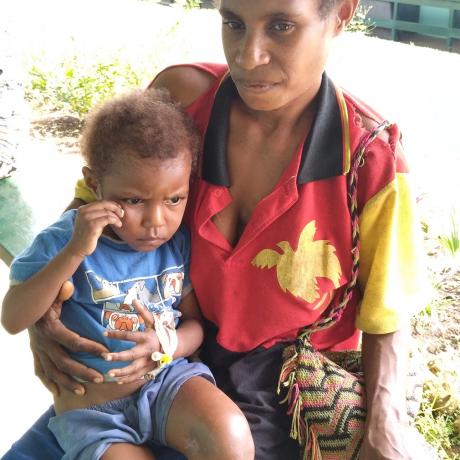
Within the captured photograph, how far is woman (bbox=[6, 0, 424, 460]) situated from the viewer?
166 centimetres

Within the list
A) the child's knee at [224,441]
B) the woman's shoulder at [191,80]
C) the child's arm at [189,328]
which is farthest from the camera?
the woman's shoulder at [191,80]

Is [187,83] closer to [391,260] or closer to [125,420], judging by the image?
[391,260]

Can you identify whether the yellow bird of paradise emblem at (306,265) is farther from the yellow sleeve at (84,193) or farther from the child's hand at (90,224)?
the yellow sleeve at (84,193)

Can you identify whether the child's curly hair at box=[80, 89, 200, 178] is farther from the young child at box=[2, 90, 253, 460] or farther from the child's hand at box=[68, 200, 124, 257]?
the child's hand at box=[68, 200, 124, 257]

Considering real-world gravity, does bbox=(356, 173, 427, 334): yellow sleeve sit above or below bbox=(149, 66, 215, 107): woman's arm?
below

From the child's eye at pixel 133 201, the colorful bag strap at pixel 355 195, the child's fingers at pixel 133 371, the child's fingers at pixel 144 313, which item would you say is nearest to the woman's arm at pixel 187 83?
the child's eye at pixel 133 201

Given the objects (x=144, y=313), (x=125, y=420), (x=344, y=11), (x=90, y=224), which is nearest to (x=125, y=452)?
(x=125, y=420)

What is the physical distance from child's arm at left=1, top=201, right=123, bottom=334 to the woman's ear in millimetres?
718

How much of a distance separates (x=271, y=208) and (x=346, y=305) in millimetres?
352

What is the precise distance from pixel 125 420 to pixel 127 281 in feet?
1.15

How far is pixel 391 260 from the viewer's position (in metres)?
1.70

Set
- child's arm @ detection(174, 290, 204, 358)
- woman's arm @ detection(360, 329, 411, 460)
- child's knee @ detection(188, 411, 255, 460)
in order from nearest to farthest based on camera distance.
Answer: child's knee @ detection(188, 411, 255, 460), woman's arm @ detection(360, 329, 411, 460), child's arm @ detection(174, 290, 204, 358)

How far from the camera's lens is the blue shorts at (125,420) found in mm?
1671

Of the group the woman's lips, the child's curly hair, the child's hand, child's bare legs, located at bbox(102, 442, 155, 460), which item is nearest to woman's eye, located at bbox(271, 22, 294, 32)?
the woman's lips
